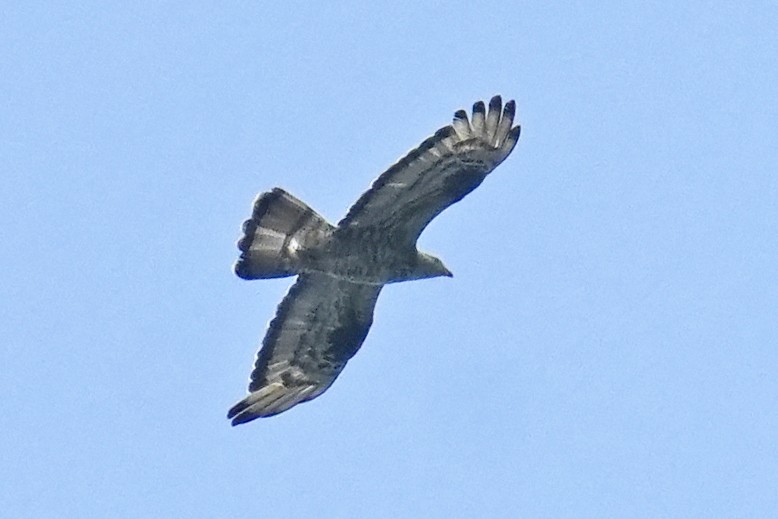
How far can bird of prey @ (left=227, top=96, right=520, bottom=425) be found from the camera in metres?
18.4

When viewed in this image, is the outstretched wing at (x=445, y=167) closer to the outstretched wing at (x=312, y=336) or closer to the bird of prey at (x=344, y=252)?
the bird of prey at (x=344, y=252)

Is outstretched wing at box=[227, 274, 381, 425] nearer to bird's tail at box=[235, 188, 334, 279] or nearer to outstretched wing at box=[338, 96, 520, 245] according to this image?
bird's tail at box=[235, 188, 334, 279]

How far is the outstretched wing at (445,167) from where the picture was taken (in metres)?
18.4

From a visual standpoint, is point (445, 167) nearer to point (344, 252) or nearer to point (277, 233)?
point (344, 252)

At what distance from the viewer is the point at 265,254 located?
19.1 meters

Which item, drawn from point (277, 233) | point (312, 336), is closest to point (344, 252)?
point (277, 233)

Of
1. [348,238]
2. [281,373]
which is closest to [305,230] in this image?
[348,238]

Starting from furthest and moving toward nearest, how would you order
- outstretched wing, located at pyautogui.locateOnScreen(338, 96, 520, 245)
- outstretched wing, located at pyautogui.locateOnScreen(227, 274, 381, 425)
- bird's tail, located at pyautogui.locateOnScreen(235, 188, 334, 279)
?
outstretched wing, located at pyautogui.locateOnScreen(227, 274, 381, 425), bird's tail, located at pyautogui.locateOnScreen(235, 188, 334, 279), outstretched wing, located at pyautogui.locateOnScreen(338, 96, 520, 245)

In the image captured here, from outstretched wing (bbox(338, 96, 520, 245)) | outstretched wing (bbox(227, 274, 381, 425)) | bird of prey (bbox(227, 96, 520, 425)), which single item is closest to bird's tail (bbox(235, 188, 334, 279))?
bird of prey (bbox(227, 96, 520, 425))

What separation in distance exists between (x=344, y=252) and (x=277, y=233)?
0.72m

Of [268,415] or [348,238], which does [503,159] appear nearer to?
[348,238]

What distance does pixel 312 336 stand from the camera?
20.0 metres

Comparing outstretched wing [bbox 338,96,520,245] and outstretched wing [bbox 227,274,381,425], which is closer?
outstretched wing [bbox 338,96,520,245]

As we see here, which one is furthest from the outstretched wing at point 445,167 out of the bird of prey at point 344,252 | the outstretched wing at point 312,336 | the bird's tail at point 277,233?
the outstretched wing at point 312,336
